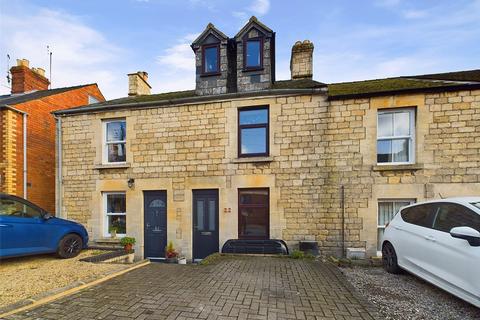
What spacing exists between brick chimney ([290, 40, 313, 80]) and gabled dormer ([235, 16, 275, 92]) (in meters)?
1.69

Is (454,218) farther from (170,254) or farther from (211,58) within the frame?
(211,58)

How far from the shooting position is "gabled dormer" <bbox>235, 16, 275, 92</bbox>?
8.70m

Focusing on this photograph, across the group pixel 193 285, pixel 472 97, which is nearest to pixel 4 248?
pixel 193 285

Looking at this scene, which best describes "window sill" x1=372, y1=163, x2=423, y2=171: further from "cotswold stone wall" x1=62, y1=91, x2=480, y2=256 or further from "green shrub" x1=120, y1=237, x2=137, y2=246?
"green shrub" x1=120, y1=237, x2=137, y2=246

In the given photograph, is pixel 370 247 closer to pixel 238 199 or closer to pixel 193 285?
pixel 238 199

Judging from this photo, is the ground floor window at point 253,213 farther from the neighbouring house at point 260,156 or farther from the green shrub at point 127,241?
the green shrub at point 127,241

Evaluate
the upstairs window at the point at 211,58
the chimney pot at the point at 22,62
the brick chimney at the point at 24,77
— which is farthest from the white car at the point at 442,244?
the chimney pot at the point at 22,62

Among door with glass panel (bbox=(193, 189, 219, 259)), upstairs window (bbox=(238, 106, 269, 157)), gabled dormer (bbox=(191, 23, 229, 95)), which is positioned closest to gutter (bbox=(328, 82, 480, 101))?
upstairs window (bbox=(238, 106, 269, 157))

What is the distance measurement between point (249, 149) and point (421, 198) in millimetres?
5444

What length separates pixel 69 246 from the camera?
686 cm

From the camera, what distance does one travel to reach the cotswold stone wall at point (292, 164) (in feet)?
23.4

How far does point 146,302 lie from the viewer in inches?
154

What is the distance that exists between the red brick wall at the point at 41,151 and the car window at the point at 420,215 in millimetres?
13438

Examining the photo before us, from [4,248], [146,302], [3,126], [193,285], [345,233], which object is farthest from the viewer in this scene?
[3,126]
